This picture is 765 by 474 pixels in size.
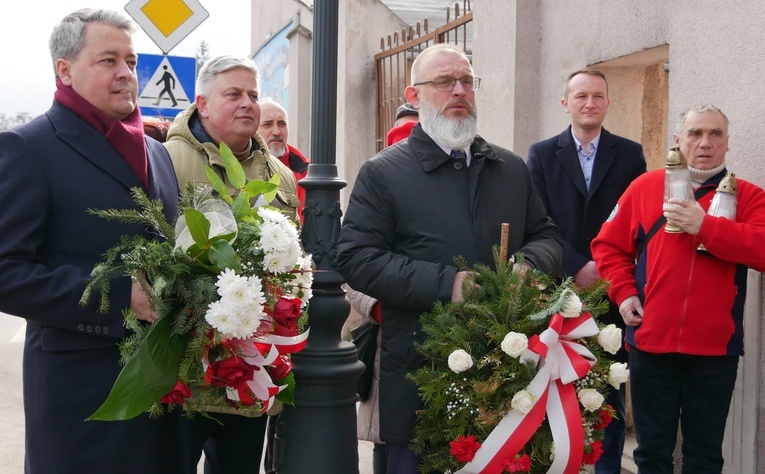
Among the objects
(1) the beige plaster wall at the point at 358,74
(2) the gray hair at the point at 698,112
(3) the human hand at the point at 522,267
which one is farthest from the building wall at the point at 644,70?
(1) the beige plaster wall at the point at 358,74

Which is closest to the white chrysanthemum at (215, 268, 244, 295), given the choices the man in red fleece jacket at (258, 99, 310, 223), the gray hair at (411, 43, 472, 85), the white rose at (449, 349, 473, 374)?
the white rose at (449, 349, 473, 374)

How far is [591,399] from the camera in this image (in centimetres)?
311

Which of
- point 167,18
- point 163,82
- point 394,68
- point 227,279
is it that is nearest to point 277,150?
point 227,279

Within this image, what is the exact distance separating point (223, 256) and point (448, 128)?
1.39 metres

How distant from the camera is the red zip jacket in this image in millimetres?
4129

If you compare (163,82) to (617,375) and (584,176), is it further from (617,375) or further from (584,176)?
(617,375)

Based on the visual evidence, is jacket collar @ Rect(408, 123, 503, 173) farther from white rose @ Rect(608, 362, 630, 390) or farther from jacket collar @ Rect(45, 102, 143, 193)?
jacket collar @ Rect(45, 102, 143, 193)

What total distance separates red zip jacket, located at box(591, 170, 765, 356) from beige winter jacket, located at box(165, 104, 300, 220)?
1798 mm

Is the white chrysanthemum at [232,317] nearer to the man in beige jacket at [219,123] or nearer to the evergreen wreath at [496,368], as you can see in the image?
the evergreen wreath at [496,368]

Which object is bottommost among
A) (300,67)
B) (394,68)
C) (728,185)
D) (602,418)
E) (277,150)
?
(602,418)

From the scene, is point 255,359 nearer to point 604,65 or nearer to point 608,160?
point 608,160

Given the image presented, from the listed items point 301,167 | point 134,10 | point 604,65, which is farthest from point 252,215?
Answer: point 134,10

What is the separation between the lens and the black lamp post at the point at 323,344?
3691 mm

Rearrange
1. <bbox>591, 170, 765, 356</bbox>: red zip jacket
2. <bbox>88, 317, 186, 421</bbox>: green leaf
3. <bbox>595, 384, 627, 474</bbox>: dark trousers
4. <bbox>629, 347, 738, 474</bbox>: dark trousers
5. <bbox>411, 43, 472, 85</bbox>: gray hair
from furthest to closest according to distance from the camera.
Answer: <bbox>595, 384, 627, 474</bbox>: dark trousers, <bbox>629, 347, 738, 474</bbox>: dark trousers, <bbox>591, 170, 765, 356</bbox>: red zip jacket, <bbox>411, 43, 472, 85</bbox>: gray hair, <bbox>88, 317, 186, 421</bbox>: green leaf
